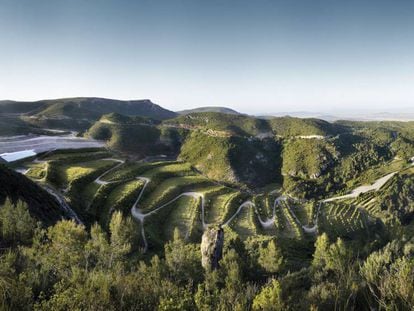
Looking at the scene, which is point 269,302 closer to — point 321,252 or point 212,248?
point 212,248

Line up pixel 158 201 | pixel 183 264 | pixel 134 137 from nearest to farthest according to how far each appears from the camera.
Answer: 1. pixel 183 264
2. pixel 158 201
3. pixel 134 137

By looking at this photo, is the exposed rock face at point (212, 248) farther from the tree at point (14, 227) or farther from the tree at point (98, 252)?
the tree at point (14, 227)

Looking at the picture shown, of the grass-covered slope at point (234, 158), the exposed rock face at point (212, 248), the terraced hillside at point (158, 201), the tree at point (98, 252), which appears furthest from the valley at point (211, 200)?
the grass-covered slope at point (234, 158)

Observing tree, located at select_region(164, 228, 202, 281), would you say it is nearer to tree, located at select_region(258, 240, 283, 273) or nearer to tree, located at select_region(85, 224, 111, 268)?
tree, located at select_region(85, 224, 111, 268)

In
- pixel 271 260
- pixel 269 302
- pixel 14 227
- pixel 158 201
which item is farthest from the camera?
pixel 158 201

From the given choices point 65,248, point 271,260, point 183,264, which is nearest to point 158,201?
point 183,264

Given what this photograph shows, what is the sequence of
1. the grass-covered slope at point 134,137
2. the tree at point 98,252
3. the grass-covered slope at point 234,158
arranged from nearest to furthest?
the tree at point 98,252 → the grass-covered slope at point 234,158 → the grass-covered slope at point 134,137
